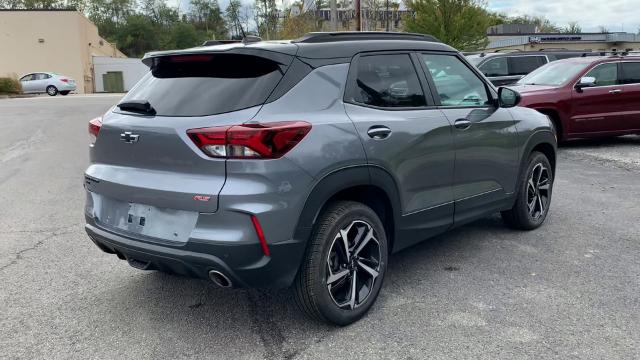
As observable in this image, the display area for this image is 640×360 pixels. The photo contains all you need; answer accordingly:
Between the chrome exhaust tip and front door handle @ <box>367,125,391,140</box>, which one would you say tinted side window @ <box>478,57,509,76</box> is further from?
the chrome exhaust tip

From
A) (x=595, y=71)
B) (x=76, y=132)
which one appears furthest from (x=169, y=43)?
(x=595, y=71)

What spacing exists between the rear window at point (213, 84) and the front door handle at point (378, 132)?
0.68 meters

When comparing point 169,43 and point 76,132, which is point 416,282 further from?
point 169,43

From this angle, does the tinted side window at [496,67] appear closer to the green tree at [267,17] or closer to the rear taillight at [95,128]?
the rear taillight at [95,128]

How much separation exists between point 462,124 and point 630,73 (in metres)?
8.57

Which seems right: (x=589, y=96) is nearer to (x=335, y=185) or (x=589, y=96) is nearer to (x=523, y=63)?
(x=523, y=63)

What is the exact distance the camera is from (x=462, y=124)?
440 cm

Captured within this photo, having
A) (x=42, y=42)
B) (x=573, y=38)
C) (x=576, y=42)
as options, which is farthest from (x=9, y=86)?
(x=573, y=38)

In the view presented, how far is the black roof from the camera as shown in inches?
135

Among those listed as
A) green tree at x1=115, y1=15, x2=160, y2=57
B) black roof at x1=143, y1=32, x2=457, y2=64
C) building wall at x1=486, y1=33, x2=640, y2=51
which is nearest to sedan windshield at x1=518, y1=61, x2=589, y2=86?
black roof at x1=143, y1=32, x2=457, y2=64

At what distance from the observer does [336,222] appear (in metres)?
3.40

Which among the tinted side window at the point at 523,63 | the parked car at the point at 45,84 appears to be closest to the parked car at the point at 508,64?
the tinted side window at the point at 523,63

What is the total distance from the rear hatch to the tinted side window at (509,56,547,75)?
14216 millimetres

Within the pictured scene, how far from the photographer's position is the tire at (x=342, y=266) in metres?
3.35
